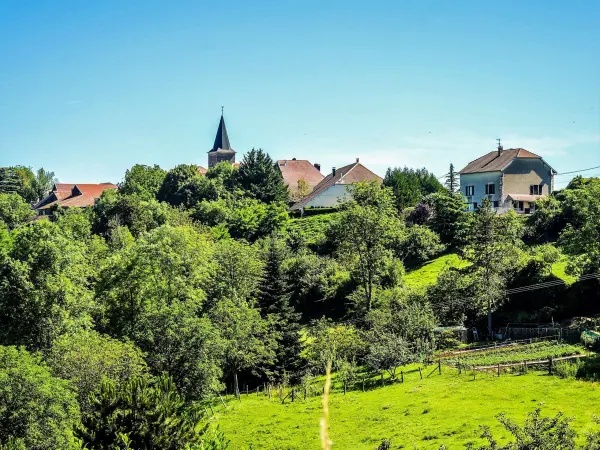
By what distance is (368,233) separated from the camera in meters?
52.9

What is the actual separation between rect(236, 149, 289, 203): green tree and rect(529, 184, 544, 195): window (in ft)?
108

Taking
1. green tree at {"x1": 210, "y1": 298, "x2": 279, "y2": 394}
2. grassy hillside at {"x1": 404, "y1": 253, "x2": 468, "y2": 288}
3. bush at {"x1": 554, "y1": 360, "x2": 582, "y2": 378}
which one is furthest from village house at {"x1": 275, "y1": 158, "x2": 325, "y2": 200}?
bush at {"x1": 554, "y1": 360, "x2": 582, "y2": 378}

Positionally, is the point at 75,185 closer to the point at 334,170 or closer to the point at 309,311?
the point at 334,170

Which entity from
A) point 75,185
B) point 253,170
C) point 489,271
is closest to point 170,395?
point 489,271

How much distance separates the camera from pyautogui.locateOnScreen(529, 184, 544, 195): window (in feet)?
244

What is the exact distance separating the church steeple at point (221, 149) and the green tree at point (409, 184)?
181ft

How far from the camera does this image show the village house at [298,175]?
336 feet

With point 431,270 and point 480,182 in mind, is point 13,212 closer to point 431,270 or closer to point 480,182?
point 431,270

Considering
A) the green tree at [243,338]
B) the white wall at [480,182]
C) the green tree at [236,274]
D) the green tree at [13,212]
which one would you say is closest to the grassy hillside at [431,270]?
the green tree at [236,274]

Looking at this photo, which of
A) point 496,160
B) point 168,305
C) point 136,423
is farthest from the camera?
point 496,160

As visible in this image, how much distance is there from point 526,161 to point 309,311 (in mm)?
32039

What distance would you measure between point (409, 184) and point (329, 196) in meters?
11.2

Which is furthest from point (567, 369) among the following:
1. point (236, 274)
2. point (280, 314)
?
point (236, 274)

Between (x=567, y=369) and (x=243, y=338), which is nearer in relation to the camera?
(x=567, y=369)
